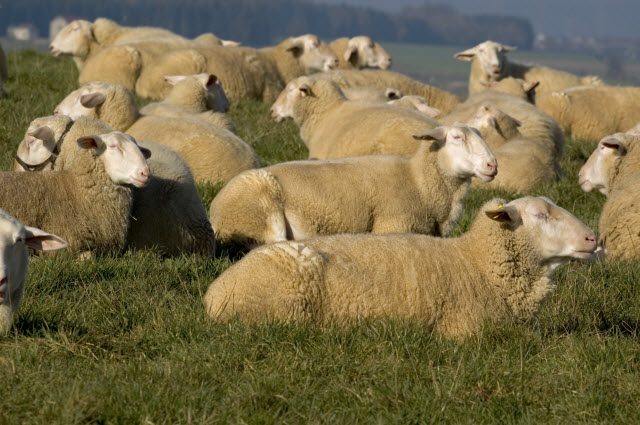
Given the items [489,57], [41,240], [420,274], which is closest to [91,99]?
[41,240]

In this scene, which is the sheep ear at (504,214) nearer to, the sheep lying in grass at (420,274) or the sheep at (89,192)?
the sheep lying in grass at (420,274)

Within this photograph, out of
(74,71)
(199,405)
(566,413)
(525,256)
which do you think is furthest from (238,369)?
(74,71)

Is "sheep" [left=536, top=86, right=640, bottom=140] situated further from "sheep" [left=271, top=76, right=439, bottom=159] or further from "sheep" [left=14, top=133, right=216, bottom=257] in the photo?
"sheep" [left=14, top=133, right=216, bottom=257]

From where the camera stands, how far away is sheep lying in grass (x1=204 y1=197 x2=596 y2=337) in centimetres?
489

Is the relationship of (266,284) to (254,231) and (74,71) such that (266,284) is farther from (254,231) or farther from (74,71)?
(74,71)

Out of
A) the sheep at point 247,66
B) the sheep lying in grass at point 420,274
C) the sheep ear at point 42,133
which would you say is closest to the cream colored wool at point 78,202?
the sheep ear at point 42,133

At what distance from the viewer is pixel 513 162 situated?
1051 centimetres

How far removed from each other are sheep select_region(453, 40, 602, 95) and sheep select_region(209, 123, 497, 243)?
30.5 feet

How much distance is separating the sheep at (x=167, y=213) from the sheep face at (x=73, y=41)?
946 centimetres

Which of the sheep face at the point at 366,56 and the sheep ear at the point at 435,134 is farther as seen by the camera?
the sheep face at the point at 366,56

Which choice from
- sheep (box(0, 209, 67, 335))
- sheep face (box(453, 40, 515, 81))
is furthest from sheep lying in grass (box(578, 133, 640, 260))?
sheep face (box(453, 40, 515, 81))

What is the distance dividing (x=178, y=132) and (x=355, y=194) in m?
2.43

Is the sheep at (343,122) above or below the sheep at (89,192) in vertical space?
below

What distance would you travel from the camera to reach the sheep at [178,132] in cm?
897
